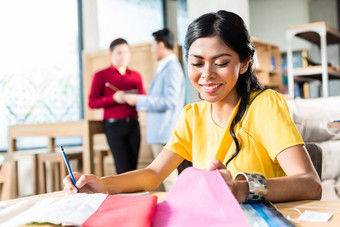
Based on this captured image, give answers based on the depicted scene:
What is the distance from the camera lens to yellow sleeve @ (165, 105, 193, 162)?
1.35 metres

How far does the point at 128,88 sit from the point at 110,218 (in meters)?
2.80

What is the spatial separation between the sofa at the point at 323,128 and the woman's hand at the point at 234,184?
4.23 feet

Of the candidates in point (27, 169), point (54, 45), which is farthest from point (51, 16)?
point (27, 169)

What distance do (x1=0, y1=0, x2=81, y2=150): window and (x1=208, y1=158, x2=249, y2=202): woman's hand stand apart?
14.1 ft

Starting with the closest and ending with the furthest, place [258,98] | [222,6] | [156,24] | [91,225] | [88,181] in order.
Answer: [91,225]
[88,181]
[258,98]
[222,6]
[156,24]

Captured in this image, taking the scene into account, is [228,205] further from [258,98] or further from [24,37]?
[24,37]

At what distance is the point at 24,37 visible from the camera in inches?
190

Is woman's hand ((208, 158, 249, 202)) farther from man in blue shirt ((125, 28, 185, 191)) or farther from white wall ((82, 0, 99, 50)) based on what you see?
white wall ((82, 0, 99, 50))

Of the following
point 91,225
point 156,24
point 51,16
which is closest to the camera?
point 91,225

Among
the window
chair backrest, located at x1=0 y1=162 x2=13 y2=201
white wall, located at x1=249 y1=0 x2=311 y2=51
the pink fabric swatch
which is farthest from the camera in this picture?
white wall, located at x1=249 y1=0 x2=311 y2=51

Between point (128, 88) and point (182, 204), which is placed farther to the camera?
point (128, 88)

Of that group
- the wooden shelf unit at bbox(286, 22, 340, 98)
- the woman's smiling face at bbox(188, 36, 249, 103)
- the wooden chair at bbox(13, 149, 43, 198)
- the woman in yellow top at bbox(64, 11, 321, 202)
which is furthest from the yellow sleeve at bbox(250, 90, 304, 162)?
Answer: the wooden chair at bbox(13, 149, 43, 198)

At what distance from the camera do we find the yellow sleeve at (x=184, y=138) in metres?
1.35

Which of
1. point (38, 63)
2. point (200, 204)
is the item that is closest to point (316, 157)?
point (200, 204)
